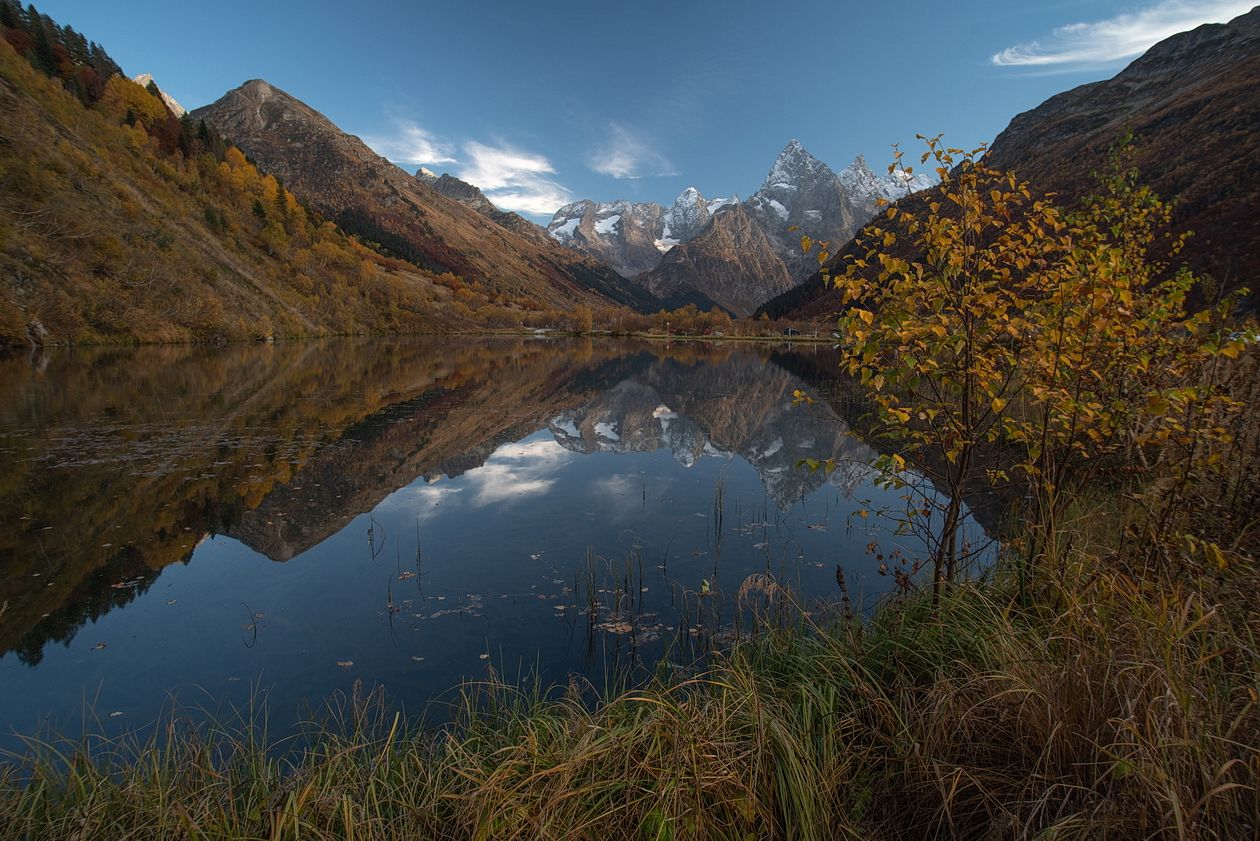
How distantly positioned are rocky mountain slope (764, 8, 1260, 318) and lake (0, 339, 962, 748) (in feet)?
42.4

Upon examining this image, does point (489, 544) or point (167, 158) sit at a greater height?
point (167, 158)

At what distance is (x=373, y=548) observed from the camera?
12.5m

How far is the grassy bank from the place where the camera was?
129 inches

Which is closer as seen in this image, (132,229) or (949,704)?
(949,704)

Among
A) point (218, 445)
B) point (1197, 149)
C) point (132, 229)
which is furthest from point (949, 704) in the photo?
point (1197, 149)

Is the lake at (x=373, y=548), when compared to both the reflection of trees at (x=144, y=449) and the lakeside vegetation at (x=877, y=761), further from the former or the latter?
the lakeside vegetation at (x=877, y=761)

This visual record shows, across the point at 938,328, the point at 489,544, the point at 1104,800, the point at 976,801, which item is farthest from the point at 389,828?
the point at 489,544

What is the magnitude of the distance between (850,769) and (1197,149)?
156 m

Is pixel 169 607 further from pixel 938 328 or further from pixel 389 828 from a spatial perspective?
pixel 938 328

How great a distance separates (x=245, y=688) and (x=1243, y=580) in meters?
11.2

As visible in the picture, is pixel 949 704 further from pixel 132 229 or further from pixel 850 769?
pixel 132 229

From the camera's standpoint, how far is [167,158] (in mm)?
90375

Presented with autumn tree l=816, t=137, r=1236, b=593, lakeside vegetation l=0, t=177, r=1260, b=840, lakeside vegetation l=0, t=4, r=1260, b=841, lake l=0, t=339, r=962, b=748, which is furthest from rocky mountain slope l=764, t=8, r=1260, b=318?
lakeside vegetation l=0, t=177, r=1260, b=840

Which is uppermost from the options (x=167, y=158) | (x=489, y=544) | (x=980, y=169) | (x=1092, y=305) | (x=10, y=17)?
(x=10, y=17)
